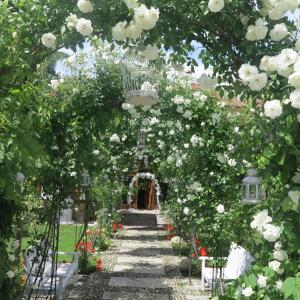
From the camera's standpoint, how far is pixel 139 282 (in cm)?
732

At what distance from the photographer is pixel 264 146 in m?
2.67

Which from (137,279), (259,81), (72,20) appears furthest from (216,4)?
(137,279)

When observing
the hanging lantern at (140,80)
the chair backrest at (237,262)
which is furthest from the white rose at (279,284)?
the chair backrest at (237,262)

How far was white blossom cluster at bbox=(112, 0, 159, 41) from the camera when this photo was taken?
8.40ft

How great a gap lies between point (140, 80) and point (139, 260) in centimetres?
593

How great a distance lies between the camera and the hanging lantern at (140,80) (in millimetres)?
3820

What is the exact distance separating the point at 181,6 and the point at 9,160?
51.5 inches

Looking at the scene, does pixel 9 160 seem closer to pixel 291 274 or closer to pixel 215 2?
pixel 215 2

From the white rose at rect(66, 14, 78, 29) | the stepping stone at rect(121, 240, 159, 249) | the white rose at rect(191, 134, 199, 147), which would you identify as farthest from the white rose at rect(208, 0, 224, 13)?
the stepping stone at rect(121, 240, 159, 249)

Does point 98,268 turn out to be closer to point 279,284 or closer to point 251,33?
point 279,284

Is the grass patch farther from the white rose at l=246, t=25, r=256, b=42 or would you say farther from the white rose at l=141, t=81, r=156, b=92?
the white rose at l=246, t=25, r=256, b=42

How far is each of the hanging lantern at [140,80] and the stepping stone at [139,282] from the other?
3.88 meters

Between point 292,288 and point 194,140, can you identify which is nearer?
point 292,288

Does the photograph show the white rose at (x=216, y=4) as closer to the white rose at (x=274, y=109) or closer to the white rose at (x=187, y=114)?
the white rose at (x=274, y=109)
